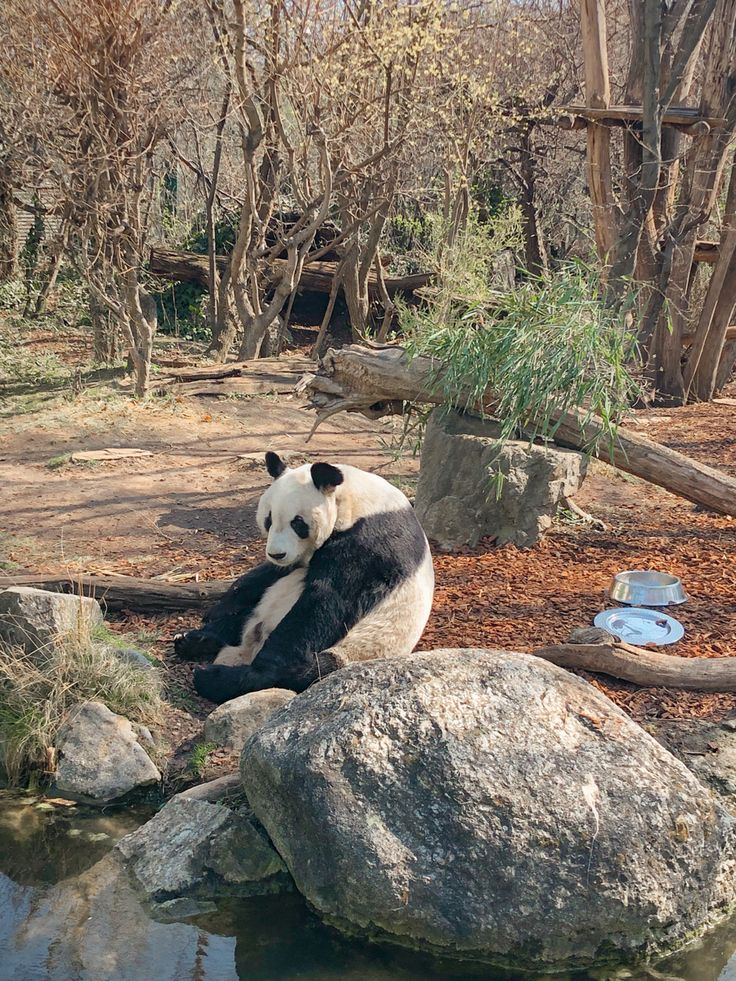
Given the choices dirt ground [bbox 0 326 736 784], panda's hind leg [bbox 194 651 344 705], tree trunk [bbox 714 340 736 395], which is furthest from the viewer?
tree trunk [bbox 714 340 736 395]

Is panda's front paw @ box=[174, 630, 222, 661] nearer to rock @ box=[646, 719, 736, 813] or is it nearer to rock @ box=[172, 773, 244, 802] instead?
rock @ box=[172, 773, 244, 802]

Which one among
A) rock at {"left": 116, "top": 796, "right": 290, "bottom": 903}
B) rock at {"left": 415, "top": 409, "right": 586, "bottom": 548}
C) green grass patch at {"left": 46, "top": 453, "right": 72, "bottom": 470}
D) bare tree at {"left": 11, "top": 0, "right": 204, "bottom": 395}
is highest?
bare tree at {"left": 11, "top": 0, "right": 204, "bottom": 395}

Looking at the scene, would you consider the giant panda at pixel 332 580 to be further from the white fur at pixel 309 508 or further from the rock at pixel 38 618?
the rock at pixel 38 618

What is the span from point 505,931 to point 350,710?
0.93 metres

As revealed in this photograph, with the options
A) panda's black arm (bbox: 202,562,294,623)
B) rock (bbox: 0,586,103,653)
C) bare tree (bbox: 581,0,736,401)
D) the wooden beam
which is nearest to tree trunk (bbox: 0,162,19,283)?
the wooden beam

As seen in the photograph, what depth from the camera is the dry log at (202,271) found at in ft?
51.5

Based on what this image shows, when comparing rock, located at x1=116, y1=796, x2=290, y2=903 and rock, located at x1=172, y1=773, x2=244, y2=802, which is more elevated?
rock, located at x1=172, y1=773, x2=244, y2=802

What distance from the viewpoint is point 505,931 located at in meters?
3.28

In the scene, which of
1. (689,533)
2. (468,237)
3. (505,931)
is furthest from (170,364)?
(505,931)

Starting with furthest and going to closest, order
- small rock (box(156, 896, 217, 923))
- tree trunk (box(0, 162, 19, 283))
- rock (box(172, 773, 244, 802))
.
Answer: tree trunk (box(0, 162, 19, 283)), rock (box(172, 773, 244, 802)), small rock (box(156, 896, 217, 923))

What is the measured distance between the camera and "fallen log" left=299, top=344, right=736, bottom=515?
6.30 metres

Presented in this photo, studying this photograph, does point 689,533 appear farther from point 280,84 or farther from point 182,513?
point 280,84

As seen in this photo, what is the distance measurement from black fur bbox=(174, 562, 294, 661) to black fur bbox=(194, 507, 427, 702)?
35cm

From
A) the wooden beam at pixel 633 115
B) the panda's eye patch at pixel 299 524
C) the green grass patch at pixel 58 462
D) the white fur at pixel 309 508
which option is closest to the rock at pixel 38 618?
the white fur at pixel 309 508
